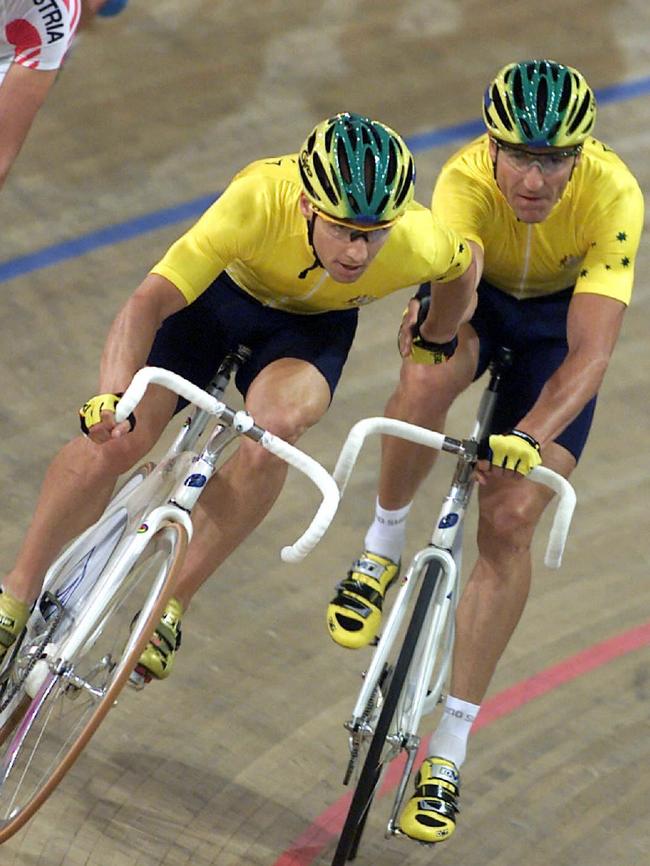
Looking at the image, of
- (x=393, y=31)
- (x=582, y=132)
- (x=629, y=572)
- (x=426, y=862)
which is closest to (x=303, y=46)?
(x=393, y=31)

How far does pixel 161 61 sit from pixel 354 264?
163 inches

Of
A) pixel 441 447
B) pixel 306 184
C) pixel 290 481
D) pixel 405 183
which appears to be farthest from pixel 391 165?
pixel 290 481

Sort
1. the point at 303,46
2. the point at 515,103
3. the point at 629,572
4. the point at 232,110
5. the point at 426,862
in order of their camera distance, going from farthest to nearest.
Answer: the point at 303,46
the point at 232,110
the point at 629,572
the point at 426,862
the point at 515,103

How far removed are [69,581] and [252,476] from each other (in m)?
0.49

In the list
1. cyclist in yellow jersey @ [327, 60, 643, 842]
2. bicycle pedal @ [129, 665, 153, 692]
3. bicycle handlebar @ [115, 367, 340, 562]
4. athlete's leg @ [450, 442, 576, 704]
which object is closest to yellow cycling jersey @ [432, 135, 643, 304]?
cyclist in yellow jersey @ [327, 60, 643, 842]

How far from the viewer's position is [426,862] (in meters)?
4.11

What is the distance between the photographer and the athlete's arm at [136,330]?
3.51 meters

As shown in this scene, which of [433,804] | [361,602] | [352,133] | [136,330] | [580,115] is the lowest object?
[433,804]

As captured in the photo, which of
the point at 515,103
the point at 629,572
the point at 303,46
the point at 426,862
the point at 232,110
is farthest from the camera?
the point at 303,46

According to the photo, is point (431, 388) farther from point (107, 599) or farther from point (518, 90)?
point (107, 599)

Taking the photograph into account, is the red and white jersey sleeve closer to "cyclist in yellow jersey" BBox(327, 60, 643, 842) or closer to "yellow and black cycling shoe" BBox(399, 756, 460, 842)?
"cyclist in yellow jersey" BBox(327, 60, 643, 842)

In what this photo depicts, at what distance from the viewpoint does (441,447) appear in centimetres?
362

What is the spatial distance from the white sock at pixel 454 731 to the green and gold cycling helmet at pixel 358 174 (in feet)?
4.12

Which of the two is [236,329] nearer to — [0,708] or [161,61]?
[0,708]
